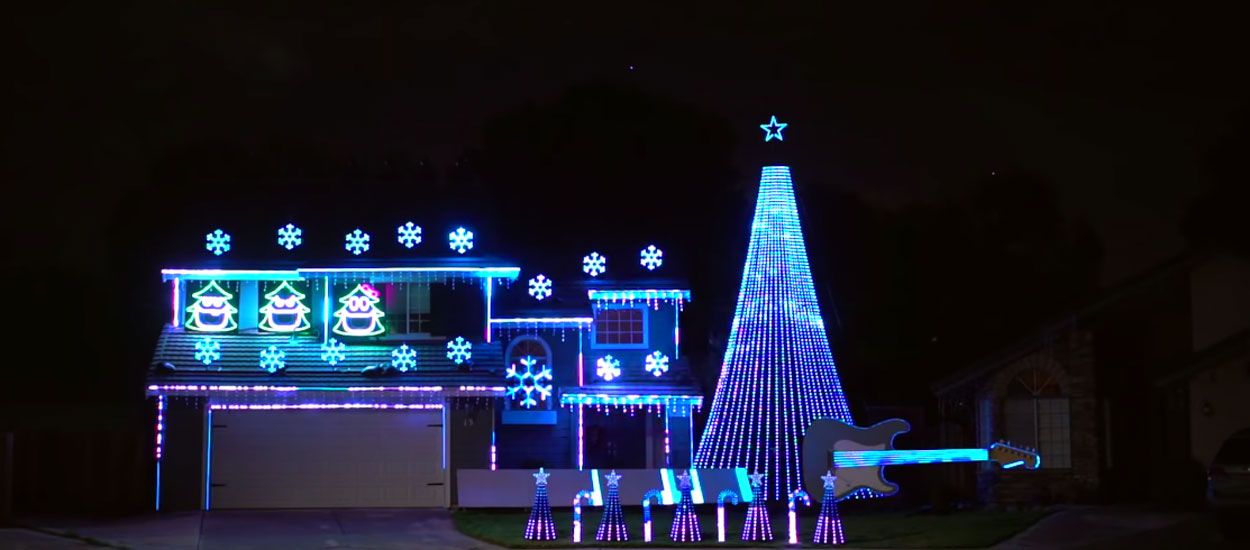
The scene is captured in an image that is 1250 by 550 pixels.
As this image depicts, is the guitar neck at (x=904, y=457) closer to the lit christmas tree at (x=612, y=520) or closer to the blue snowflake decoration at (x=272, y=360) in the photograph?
the lit christmas tree at (x=612, y=520)

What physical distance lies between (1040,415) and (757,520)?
815 cm

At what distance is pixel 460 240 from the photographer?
3050cm

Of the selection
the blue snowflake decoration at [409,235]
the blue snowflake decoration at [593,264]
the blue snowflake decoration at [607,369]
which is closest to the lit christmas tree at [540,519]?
the blue snowflake decoration at [607,369]

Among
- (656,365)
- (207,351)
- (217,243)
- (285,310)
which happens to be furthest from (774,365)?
(217,243)

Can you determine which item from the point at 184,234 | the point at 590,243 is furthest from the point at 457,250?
the point at 590,243

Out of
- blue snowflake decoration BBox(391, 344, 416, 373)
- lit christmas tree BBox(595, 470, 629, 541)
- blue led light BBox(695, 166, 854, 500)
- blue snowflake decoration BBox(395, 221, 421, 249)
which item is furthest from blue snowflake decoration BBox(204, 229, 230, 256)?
lit christmas tree BBox(595, 470, 629, 541)

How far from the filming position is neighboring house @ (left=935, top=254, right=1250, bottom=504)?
1115 inches

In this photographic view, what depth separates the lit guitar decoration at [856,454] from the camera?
28.2 metres

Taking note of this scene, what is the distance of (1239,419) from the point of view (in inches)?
1043

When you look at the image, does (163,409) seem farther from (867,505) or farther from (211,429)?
(867,505)

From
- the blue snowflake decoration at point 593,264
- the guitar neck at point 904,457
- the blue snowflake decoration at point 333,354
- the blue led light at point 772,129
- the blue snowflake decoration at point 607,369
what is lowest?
the guitar neck at point 904,457

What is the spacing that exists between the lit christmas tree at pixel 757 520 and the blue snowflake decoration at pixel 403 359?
823 centimetres

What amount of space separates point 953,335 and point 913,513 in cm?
1418

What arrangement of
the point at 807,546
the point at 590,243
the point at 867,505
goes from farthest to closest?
the point at 590,243 < the point at 867,505 < the point at 807,546
